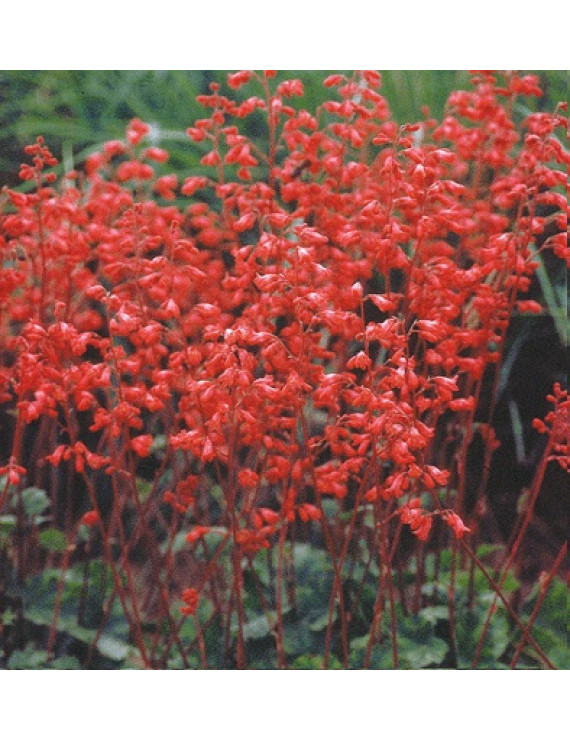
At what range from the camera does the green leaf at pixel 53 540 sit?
221 cm

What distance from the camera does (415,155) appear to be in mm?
1542

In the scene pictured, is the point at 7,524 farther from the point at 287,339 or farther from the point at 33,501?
the point at 287,339

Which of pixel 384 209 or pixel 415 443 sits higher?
pixel 384 209

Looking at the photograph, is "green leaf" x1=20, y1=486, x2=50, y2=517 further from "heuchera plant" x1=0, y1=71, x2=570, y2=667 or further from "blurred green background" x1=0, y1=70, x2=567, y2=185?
"blurred green background" x1=0, y1=70, x2=567, y2=185

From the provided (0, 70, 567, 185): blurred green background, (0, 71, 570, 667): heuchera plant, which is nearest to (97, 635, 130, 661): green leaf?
(0, 71, 570, 667): heuchera plant

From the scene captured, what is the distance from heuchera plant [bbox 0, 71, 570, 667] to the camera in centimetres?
154

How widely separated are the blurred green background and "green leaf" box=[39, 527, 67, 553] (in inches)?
41.2

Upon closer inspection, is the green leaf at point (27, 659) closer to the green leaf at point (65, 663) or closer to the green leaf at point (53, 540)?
the green leaf at point (65, 663)

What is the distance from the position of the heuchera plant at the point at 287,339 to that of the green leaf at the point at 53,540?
0.09m

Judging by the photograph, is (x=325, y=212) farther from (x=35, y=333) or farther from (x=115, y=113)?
(x=115, y=113)

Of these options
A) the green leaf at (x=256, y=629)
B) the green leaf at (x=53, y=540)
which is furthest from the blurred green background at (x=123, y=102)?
the green leaf at (x=256, y=629)
